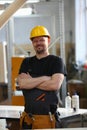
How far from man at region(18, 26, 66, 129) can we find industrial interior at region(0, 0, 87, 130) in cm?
29

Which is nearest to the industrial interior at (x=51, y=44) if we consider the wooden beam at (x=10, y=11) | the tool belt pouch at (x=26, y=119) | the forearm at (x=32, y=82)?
the wooden beam at (x=10, y=11)

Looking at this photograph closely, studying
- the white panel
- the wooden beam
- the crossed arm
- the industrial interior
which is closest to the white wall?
the industrial interior

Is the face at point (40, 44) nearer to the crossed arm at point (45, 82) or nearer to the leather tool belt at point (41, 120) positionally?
the crossed arm at point (45, 82)

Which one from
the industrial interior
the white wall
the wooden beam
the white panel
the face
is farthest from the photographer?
the white wall

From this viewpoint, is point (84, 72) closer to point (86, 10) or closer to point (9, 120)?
point (86, 10)

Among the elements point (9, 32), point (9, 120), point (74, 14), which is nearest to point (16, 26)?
point (74, 14)

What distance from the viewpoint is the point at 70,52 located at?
25.1 feet

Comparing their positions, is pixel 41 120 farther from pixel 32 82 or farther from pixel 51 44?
pixel 51 44

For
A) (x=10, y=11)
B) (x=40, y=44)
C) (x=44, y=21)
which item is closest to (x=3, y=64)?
(x=40, y=44)

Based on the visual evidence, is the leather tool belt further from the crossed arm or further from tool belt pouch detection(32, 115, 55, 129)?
the crossed arm

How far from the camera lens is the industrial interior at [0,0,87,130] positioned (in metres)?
3.06

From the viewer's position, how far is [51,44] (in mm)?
3768

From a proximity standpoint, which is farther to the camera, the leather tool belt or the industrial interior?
the industrial interior

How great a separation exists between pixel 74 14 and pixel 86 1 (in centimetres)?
75
